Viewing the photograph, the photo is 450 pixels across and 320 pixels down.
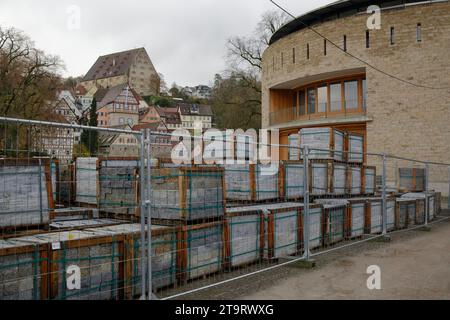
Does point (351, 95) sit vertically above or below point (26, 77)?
below

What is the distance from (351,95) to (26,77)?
78.9ft

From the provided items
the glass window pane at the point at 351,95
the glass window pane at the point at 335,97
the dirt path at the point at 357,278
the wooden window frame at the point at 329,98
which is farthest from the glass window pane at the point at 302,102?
the dirt path at the point at 357,278

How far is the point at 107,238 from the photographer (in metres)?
5.16

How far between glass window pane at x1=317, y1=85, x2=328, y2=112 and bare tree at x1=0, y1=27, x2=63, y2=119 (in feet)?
65.5

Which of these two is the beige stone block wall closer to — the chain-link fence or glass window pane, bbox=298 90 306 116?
glass window pane, bbox=298 90 306 116

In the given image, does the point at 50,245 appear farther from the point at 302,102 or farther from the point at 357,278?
the point at 302,102

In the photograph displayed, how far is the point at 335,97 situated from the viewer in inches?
1056

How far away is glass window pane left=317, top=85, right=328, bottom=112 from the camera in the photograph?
27.3 metres

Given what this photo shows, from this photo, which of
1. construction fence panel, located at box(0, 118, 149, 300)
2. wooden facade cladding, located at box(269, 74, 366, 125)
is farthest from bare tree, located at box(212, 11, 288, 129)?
construction fence panel, located at box(0, 118, 149, 300)

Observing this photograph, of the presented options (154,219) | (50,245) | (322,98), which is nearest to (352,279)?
(154,219)

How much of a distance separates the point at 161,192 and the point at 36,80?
31.8 meters

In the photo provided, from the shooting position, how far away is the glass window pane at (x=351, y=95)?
25781mm
